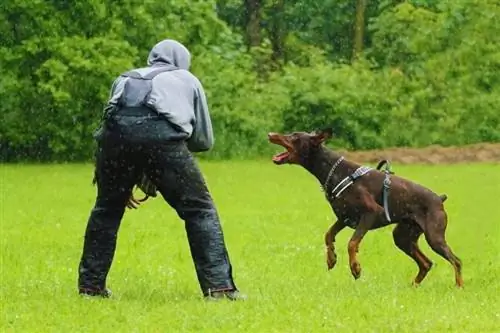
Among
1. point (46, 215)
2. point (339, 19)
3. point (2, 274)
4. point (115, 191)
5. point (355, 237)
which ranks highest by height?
point (115, 191)

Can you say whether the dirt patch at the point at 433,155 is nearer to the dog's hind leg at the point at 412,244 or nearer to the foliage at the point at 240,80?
the foliage at the point at 240,80

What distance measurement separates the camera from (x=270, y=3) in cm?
4869

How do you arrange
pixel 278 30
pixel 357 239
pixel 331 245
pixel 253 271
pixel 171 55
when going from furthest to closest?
pixel 278 30, pixel 253 271, pixel 331 245, pixel 357 239, pixel 171 55

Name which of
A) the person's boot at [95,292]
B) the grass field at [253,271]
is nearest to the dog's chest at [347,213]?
the grass field at [253,271]

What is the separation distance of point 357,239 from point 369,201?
15.2 inches

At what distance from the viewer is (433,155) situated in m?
33.5

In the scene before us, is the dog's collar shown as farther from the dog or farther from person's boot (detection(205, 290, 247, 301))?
person's boot (detection(205, 290, 247, 301))

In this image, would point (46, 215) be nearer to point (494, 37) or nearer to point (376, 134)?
point (376, 134)

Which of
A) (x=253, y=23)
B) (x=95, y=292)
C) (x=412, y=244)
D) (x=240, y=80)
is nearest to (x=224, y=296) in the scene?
(x=95, y=292)

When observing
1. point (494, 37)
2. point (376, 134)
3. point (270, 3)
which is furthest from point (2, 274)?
point (270, 3)

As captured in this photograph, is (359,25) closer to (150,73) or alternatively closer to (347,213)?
(347,213)

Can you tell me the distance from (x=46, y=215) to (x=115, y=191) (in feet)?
33.6

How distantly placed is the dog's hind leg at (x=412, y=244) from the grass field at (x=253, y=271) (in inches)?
7.8

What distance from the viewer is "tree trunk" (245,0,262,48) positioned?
154 feet
